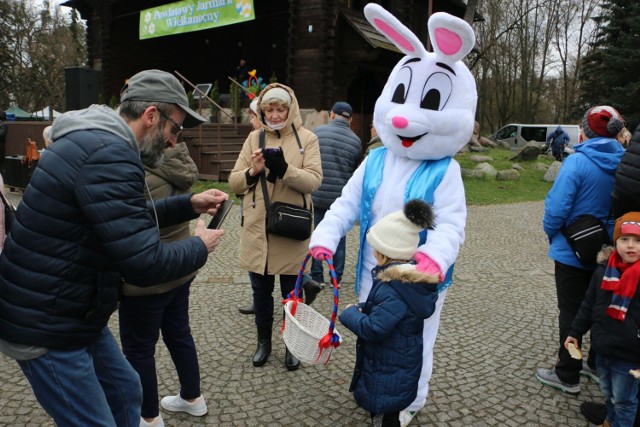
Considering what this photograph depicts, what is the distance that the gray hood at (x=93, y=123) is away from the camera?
1.72 metres

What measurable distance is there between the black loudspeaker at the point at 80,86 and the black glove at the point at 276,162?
578 cm

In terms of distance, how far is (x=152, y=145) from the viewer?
206cm

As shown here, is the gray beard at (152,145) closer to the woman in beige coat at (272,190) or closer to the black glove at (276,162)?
the black glove at (276,162)

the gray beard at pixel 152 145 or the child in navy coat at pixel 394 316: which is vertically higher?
the gray beard at pixel 152 145

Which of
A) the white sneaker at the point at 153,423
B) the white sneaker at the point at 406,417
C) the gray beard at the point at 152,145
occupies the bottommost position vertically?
the white sneaker at the point at 406,417

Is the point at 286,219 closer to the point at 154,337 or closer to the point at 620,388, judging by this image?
the point at 154,337

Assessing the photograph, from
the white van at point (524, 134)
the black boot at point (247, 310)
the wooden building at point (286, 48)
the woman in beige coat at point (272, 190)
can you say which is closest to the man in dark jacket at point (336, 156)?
the black boot at point (247, 310)

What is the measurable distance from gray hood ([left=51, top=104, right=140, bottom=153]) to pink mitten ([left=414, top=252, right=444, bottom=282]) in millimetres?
1384

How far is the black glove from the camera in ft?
10.3

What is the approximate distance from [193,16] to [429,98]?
A: 14155mm

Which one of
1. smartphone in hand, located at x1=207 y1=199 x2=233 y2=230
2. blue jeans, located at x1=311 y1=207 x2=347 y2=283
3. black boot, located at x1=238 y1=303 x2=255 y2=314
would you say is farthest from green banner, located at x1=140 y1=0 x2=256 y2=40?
smartphone in hand, located at x1=207 y1=199 x2=233 y2=230

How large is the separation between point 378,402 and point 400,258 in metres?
0.73

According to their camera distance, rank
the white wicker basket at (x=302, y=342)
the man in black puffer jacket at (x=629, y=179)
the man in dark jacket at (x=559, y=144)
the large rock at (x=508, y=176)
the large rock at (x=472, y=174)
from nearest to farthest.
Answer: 1. the white wicker basket at (x=302, y=342)
2. the man in black puffer jacket at (x=629, y=179)
3. the large rock at (x=472, y=174)
4. the large rock at (x=508, y=176)
5. the man in dark jacket at (x=559, y=144)

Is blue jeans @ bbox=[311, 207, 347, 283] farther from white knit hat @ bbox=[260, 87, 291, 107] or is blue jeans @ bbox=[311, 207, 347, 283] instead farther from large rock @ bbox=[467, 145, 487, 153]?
large rock @ bbox=[467, 145, 487, 153]
